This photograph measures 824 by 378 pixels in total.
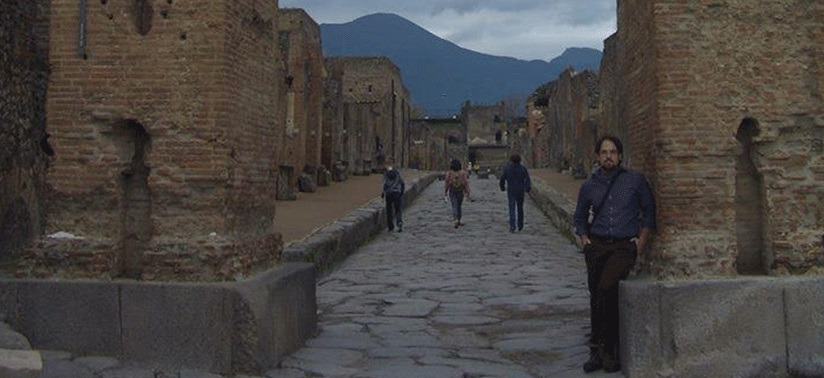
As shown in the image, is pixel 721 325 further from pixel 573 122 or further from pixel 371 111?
pixel 371 111

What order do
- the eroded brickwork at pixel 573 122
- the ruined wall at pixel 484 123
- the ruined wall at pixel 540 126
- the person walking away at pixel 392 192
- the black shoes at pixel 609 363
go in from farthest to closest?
the ruined wall at pixel 484 123
the ruined wall at pixel 540 126
the eroded brickwork at pixel 573 122
the person walking away at pixel 392 192
the black shoes at pixel 609 363

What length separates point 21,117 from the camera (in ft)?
30.5

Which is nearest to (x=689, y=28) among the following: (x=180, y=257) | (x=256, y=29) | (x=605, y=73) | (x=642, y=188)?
(x=642, y=188)

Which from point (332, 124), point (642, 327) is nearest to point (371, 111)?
point (332, 124)

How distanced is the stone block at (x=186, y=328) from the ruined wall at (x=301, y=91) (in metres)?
14.2

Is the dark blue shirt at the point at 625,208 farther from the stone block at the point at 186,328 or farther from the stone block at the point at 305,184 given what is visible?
the stone block at the point at 305,184

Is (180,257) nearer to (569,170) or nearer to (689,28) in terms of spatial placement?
(689,28)

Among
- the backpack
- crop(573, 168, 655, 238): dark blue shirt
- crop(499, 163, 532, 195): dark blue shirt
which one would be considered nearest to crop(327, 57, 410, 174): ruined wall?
the backpack

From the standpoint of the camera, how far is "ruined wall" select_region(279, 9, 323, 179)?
2102cm

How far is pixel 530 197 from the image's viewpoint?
949 inches

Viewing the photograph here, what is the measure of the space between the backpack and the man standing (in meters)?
11.5

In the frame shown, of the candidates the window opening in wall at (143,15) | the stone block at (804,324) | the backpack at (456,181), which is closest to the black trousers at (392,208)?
the backpack at (456,181)

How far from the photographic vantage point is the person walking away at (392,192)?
16.0 metres

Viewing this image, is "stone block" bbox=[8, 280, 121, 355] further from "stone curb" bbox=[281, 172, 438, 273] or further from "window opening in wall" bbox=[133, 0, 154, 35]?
"stone curb" bbox=[281, 172, 438, 273]
